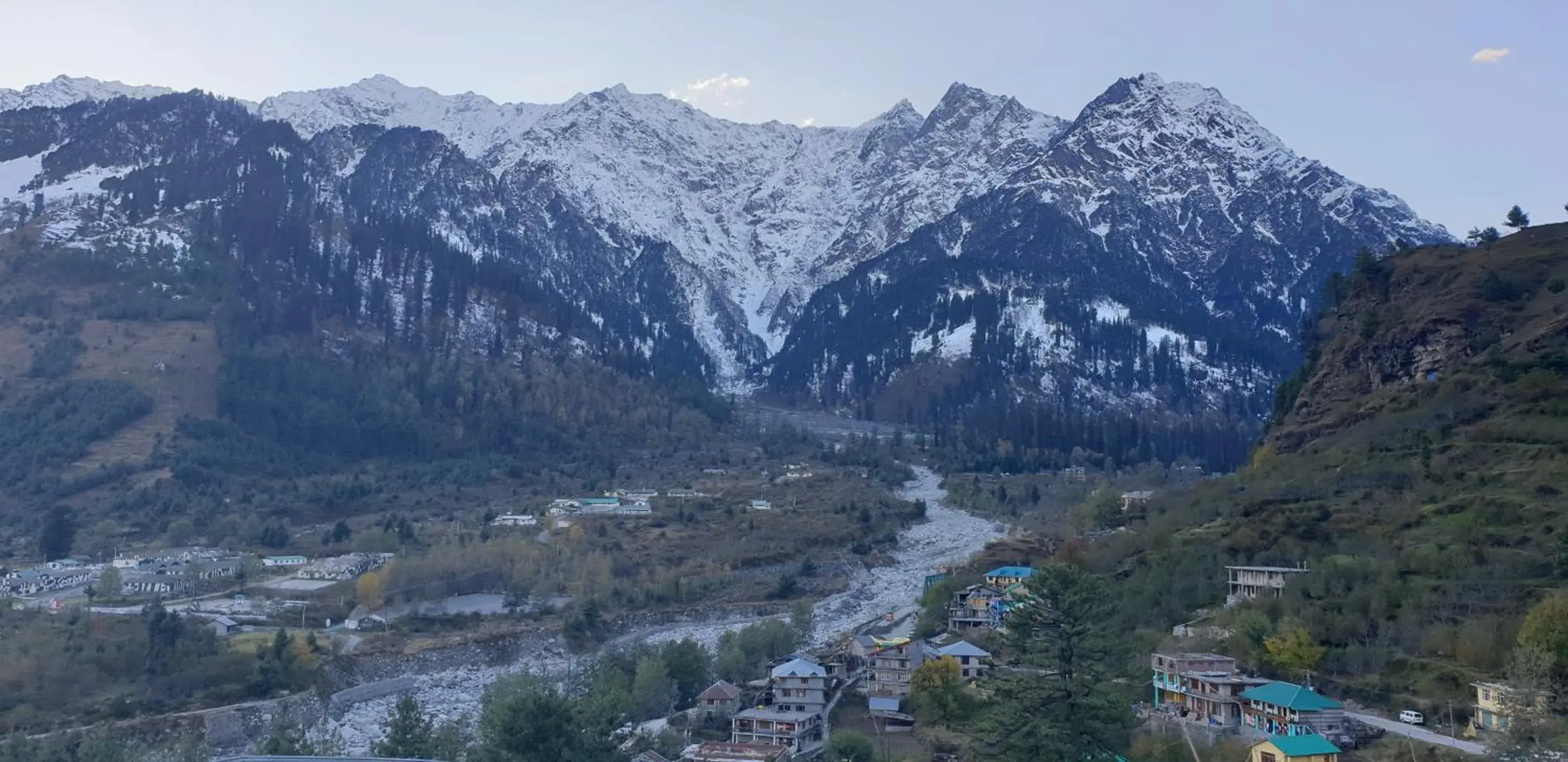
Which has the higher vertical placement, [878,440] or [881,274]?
[881,274]

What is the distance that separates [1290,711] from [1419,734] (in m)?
2.35

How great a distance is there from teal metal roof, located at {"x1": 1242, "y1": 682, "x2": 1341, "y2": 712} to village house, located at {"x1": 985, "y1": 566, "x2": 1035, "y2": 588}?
1612 cm

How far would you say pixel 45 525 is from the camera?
59.1 metres

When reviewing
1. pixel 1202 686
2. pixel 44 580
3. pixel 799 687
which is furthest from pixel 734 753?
pixel 44 580

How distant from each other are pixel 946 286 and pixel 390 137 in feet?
311

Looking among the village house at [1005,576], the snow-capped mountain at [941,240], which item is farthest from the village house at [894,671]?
the snow-capped mountain at [941,240]

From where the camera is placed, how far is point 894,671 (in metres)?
35.6

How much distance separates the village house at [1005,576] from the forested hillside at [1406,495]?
2.55 metres

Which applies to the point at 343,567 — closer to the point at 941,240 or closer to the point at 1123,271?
the point at 1123,271

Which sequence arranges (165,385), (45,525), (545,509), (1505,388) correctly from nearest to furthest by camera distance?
(1505,388), (45,525), (545,509), (165,385)

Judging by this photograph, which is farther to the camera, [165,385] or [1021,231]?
[1021,231]

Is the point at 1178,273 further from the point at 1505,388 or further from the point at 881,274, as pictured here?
the point at 1505,388

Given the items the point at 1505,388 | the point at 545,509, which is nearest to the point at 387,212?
the point at 545,509

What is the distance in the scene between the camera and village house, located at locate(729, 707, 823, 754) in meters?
30.7
